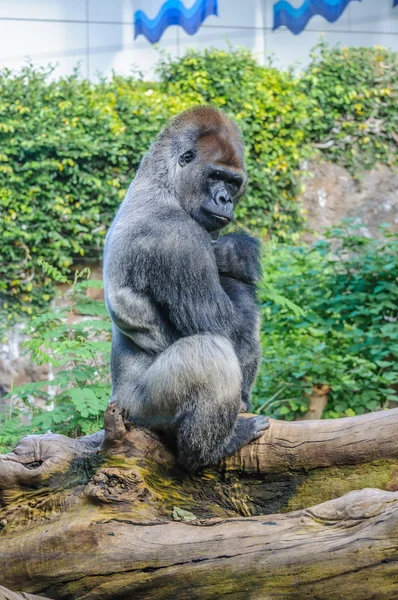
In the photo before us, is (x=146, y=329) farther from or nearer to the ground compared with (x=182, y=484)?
farther from the ground

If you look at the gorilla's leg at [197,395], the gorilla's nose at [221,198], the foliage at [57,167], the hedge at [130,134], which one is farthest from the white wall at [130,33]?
the gorilla's leg at [197,395]

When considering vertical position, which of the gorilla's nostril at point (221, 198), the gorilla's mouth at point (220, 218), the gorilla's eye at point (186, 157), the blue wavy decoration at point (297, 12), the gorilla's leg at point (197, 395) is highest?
the blue wavy decoration at point (297, 12)

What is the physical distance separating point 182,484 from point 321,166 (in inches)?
299

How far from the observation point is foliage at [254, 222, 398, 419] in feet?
20.7

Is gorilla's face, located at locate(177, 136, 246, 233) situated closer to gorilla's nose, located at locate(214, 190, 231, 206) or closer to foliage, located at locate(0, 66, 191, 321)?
gorilla's nose, located at locate(214, 190, 231, 206)

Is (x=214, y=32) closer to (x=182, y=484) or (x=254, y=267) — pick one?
(x=254, y=267)

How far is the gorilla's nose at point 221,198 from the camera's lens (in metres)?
3.79

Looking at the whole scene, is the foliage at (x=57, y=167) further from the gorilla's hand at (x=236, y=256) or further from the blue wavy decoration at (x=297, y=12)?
the gorilla's hand at (x=236, y=256)

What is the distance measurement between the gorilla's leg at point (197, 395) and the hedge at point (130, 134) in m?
5.41

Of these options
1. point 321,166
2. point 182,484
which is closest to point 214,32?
point 321,166

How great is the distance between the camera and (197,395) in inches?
133

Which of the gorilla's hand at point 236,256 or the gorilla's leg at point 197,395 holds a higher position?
the gorilla's hand at point 236,256

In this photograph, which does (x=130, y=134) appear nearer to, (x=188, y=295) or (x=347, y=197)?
(x=347, y=197)

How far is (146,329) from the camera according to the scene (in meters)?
3.61
